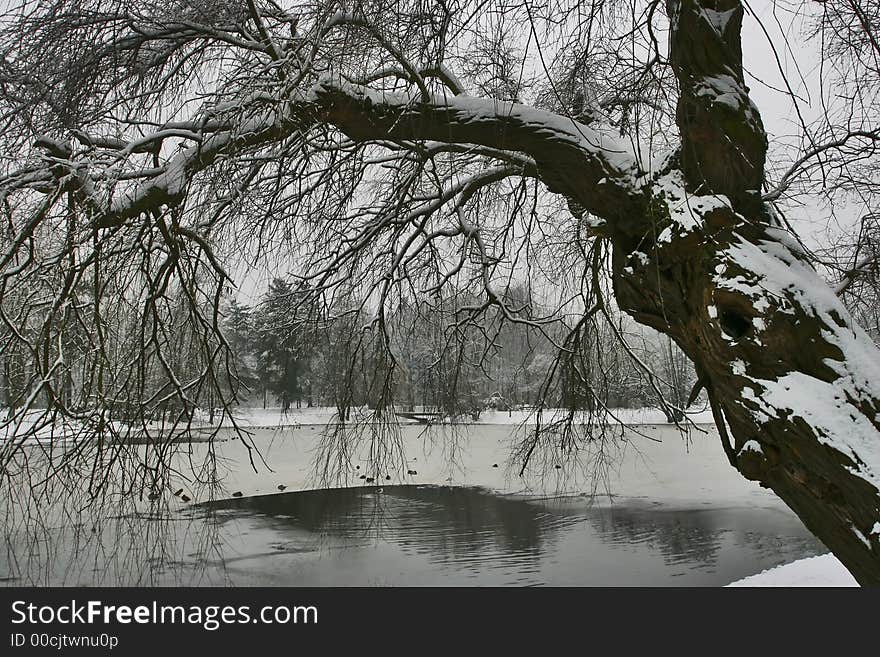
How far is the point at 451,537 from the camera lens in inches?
311

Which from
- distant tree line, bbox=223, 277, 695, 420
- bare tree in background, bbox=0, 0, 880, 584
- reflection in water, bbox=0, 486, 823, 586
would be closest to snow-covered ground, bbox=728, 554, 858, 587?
reflection in water, bbox=0, 486, 823, 586

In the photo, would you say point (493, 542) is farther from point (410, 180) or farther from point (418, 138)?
point (418, 138)

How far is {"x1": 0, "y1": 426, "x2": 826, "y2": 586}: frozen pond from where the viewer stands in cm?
595

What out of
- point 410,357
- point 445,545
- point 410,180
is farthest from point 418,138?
point 445,545

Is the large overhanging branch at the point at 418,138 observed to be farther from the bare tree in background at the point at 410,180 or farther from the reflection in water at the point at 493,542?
the reflection in water at the point at 493,542

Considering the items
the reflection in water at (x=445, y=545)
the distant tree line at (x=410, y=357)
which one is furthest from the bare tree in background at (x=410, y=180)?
the reflection in water at (x=445, y=545)

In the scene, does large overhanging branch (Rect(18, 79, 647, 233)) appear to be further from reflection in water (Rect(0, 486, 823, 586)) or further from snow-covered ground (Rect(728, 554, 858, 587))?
snow-covered ground (Rect(728, 554, 858, 587))

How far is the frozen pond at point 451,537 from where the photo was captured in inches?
234

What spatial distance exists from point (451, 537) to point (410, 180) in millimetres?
5137

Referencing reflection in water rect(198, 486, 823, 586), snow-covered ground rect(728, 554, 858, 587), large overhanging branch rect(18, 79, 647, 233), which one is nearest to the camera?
large overhanging branch rect(18, 79, 647, 233)

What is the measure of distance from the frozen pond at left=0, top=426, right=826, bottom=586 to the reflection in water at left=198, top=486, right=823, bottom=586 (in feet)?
0.07

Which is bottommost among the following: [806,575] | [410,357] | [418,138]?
[806,575]

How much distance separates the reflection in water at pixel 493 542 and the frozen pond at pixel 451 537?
20 mm
